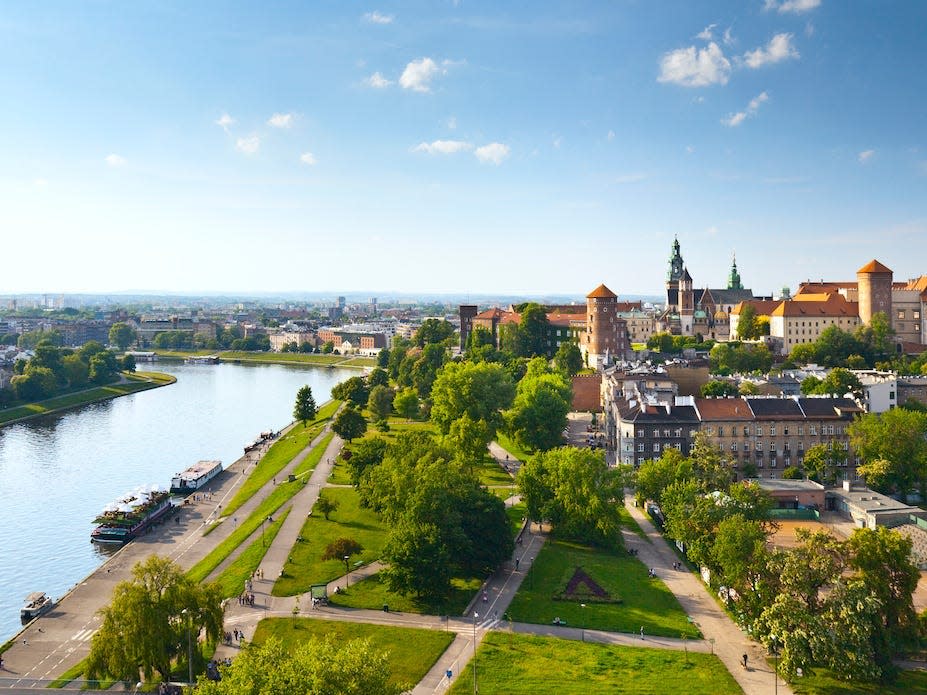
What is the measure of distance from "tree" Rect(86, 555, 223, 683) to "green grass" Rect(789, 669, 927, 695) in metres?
20.4

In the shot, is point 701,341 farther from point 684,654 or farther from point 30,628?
point 30,628

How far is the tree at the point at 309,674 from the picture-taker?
20266 millimetres

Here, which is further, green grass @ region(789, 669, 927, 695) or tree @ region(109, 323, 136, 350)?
tree @ region(109, 323, 136, 350)

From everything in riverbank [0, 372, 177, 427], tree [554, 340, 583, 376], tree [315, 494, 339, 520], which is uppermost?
tree [554, 340, 583, 376]

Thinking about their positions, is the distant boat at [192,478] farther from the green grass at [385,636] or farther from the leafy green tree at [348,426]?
the green grass at [385,636]

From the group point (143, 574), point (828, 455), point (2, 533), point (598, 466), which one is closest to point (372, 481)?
point (598, 466)

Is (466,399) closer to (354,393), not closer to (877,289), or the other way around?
(354,393)

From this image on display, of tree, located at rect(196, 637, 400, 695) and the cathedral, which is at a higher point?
the cathedral

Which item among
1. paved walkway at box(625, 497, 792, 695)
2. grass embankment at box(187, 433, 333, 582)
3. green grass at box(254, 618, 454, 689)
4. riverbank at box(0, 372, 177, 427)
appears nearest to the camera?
paved walkway at box(625, 497, 792, 695)

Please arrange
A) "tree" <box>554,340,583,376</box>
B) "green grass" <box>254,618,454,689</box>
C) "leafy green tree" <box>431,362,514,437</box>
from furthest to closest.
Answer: "tree" <box>554,340,583,376</box> < "leafy green tree" <box>431,362,514,437</box> < "green grass" <box>254,618,454,689</box>

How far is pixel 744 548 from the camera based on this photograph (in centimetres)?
3294

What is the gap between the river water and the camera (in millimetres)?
43125

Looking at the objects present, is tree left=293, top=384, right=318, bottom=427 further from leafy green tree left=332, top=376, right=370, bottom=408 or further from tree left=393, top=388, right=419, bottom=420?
tree left=393, top=388, right=419, bottom=420

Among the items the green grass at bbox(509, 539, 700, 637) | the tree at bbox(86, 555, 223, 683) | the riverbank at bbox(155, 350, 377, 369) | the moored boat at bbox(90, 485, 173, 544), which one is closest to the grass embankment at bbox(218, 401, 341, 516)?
the moored boat at bbox(90, 485, 173, 544)
